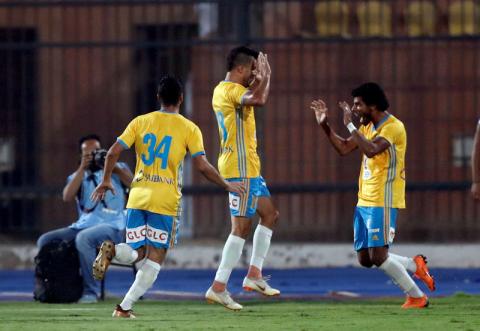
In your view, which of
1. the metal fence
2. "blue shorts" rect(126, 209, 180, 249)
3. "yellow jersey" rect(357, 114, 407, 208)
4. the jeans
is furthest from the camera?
the metal fence

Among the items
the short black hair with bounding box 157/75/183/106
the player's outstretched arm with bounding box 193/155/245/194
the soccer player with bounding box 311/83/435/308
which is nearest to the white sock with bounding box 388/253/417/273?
the soccer player with bounding box 311/83/435/308

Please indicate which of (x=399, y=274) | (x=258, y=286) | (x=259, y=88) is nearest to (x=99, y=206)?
(x=258, y=286)

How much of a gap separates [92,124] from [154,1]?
2.20m

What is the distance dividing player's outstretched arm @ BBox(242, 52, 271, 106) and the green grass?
1616 millimetres

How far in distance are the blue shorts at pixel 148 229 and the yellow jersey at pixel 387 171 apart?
166 centimetres

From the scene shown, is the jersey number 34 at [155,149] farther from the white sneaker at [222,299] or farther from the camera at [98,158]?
the camera at [98,158]

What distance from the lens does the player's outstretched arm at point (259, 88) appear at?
1181 centimetres

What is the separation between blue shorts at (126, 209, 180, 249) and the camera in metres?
11.2

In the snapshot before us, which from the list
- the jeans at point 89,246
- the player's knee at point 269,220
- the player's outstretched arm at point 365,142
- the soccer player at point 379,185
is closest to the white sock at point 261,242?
the player's knee at point 269,220

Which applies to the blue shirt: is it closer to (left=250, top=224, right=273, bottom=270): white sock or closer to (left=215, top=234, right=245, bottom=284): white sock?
(left=250, top=224, right=273, bottom=270): white sock

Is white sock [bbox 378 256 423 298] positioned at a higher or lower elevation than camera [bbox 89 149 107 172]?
lower

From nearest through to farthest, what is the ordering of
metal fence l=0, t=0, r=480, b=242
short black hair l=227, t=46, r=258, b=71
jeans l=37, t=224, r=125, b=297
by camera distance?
short black hair l=227, t=46, r=258, b=71 < jeans l=37, t=224, r=125, b=297 < metal fence l=0, t=0, r=480, b=242

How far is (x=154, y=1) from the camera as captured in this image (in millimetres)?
16484

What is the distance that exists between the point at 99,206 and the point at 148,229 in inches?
101
